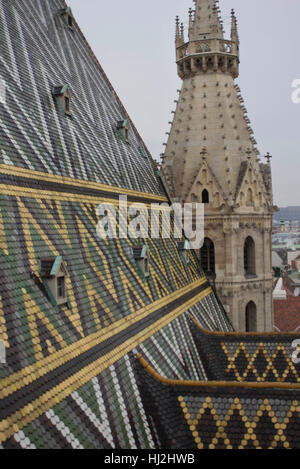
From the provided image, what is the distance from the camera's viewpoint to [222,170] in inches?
1092

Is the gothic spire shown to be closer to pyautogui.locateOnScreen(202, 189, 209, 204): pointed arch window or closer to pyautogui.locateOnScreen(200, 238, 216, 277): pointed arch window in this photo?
pyautogui.locateOnScreen(202, 189, 209, 204): pointed arch window

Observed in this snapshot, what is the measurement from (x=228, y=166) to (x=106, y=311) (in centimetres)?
1547

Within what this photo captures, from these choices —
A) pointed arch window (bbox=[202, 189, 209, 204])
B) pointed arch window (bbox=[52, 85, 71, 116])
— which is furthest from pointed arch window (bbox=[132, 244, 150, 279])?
pointed arch window (bbox=[202, 189, 209, 204])

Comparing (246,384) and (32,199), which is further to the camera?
(246,384)

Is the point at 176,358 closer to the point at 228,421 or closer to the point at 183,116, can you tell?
the point at 228,421

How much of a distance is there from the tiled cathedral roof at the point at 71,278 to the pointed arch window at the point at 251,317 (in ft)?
22.3

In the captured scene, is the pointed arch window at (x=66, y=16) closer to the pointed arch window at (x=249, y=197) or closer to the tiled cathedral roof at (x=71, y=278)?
the tiled cathedral roof at (x=71, y=278)

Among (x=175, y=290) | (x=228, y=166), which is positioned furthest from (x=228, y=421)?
(x=228, y=166)

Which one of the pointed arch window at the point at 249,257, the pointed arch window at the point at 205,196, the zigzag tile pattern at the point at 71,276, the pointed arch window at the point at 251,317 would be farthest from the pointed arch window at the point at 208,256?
the zigzag tile pattern at the point at 71,276

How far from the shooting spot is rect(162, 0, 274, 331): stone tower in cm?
2756

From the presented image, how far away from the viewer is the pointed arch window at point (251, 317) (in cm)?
2920

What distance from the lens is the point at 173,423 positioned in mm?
13789

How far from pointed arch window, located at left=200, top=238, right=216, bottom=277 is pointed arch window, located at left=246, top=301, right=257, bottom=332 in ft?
9.96

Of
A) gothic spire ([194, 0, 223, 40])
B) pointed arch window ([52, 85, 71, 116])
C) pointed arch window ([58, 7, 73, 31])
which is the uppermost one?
gothic spire ([194, 0, 223, 40])
